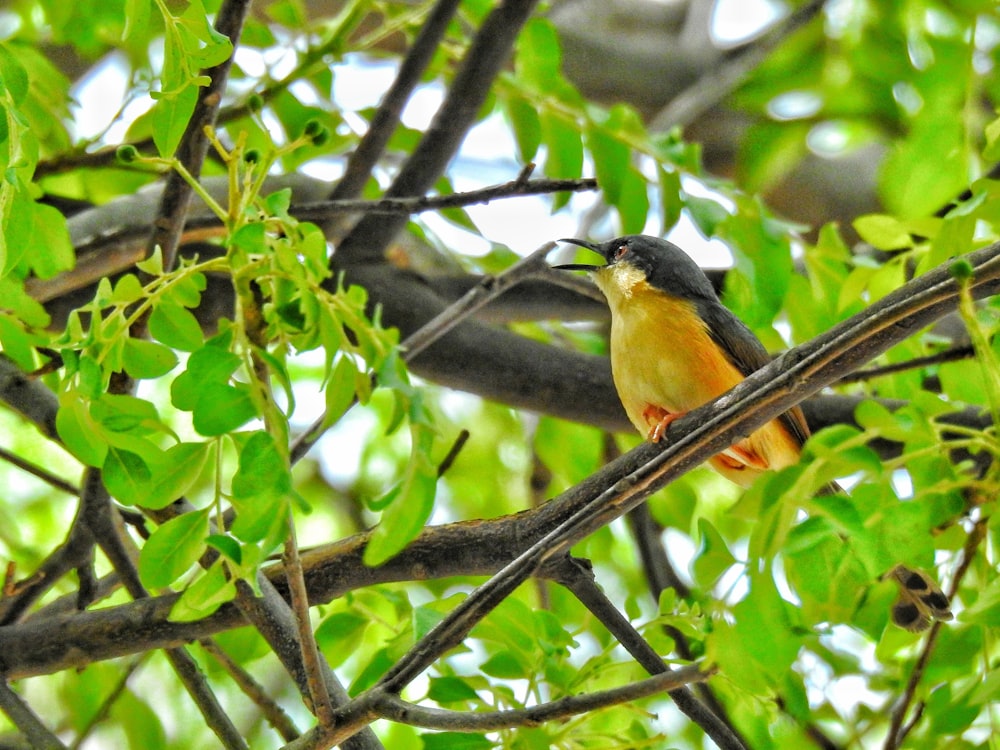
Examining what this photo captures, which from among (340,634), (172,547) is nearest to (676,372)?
(340,634)

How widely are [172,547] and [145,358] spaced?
13.3 inches

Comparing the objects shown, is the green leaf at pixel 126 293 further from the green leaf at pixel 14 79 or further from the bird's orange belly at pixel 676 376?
the bird's orange belly at pixel 676 376

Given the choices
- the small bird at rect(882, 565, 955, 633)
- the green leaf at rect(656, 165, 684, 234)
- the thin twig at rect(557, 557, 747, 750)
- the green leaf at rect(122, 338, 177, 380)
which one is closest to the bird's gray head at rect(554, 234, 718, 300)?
the green leaf at rect(656, 165, 684, 234)

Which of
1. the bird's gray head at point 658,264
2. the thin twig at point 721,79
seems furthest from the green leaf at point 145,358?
the thin twig at point 721,79

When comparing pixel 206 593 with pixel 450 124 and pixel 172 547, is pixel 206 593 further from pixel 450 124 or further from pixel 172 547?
pixel 450 124

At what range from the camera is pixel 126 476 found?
5.96 feet

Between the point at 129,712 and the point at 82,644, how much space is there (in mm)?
672

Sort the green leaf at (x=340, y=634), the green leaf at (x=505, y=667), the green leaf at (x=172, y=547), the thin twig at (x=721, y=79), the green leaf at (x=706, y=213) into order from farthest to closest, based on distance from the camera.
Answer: the thin twig at (x=721, y=79) → the green leaf at (x=706, y=213) → the green leaf at (x=340, y=634) → the green leaf at (x=505, y=667) → the green leaf at (x=172, y=547)

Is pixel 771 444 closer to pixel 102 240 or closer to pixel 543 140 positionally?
pixel 543 140

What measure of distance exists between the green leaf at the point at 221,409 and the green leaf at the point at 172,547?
0.22 m

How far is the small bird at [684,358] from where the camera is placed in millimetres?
3291

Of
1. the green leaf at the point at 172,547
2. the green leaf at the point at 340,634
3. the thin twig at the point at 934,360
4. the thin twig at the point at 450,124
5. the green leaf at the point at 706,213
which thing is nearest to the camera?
the green leaf at the point at 172,547

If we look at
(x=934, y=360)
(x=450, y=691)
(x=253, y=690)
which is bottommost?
(x=450, y=691)

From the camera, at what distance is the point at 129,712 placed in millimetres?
2889
